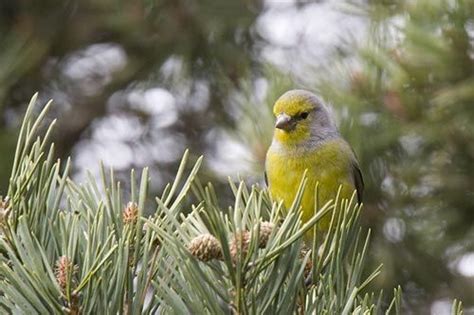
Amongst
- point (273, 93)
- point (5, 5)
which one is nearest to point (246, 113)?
point (273, 93)

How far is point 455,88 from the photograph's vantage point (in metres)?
3.06

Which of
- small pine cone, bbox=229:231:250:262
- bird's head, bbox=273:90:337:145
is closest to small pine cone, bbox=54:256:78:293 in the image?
small pine cone, bbox=229:231:250:262

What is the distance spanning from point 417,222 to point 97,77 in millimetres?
1844

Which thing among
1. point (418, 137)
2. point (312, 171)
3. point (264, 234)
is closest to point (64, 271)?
point (264, 234)

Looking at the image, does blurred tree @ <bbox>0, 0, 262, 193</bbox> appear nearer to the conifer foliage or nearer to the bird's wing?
the bird's wing

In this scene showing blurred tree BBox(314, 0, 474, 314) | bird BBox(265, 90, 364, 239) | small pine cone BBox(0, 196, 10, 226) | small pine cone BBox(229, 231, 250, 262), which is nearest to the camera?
small pine cone BBox(229, 231, 250, 262)

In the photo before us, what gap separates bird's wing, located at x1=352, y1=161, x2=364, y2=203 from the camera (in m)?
3.37

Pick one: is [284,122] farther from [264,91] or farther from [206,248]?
[206,248]

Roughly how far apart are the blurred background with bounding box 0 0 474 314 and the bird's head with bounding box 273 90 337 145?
0.07 m

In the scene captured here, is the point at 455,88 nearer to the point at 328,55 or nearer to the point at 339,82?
the point at 339,82

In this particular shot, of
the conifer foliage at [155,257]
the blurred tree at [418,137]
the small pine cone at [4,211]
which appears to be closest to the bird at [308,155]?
the blurred tree at [418,137]

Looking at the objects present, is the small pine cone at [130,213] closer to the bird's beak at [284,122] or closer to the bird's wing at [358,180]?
the bird's wing at [358,180]

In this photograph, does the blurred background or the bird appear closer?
the blurred background

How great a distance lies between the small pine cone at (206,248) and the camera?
4.74ft
